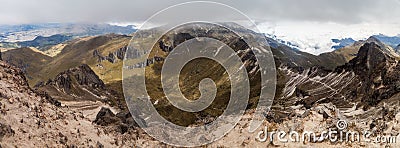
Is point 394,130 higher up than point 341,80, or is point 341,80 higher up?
point 394,130

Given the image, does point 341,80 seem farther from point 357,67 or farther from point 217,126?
point 217,126

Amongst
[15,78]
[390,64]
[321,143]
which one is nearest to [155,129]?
[15,78]

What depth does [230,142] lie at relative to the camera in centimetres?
5341

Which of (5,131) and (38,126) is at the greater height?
(5,131)

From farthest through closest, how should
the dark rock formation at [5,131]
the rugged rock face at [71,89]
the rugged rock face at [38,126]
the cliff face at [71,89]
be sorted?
the rugged rock face at [71,89] < the cliff face at [71,89] < the rugged rock face at [38,126] < the dark rock formation at [5,131]

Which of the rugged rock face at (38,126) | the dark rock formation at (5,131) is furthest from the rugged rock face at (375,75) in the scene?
the dark rock formation at (5,131)

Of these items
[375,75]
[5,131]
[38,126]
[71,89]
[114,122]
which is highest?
[5,131]

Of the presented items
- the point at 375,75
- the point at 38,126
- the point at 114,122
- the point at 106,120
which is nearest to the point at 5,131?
the point at 38,126

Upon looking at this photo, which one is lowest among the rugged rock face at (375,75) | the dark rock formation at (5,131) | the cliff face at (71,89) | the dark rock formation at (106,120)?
the cliff face at (71,89)

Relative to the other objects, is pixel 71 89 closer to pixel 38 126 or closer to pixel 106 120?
pixel 106 120

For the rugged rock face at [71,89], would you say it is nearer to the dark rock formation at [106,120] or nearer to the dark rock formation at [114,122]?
the dark rock formation at [106,120]

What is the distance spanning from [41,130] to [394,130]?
4019 cm

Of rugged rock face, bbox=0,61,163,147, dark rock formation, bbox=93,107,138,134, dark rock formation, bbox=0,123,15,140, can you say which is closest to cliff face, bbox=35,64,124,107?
dark rock formation, bbox=93,107,138,134

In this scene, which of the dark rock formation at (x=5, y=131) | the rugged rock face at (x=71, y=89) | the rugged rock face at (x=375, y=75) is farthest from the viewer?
the rugged rock face at (x=71, y=89)
